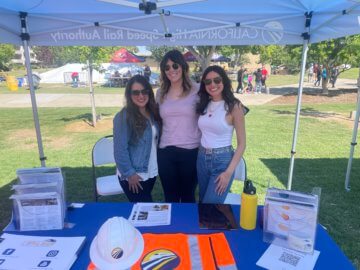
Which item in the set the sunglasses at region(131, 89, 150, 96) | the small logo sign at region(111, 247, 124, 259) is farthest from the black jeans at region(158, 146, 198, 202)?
the small logo sign at region(111, 247, 124, 259)

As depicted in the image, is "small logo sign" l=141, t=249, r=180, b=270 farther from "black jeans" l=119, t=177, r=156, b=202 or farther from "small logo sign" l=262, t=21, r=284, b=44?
"small logo sign" l=262, t=21, r=284, b=44

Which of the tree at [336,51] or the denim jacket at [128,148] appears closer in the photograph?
the denim jacket at [128,148]

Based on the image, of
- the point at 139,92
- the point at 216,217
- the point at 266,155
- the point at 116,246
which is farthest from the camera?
the point at 266,155

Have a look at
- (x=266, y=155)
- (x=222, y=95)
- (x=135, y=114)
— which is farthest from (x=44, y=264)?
(x=266, y=155)

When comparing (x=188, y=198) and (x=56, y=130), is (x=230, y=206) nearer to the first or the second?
(x=188, y=198)

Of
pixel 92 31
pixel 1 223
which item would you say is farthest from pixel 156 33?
pixel 1 223

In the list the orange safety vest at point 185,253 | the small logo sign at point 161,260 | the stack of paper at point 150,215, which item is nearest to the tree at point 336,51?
the stack of paper at point 150,215

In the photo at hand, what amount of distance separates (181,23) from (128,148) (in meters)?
1.60

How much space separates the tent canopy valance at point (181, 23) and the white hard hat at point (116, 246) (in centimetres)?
228

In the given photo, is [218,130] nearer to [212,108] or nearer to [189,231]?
[212,108]

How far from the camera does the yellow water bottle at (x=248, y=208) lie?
5.88 ft

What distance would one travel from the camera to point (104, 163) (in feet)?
12.6

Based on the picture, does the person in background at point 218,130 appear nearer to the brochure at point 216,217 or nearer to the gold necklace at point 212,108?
the gold necklace at point 212,108

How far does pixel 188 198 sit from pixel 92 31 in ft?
6.66
